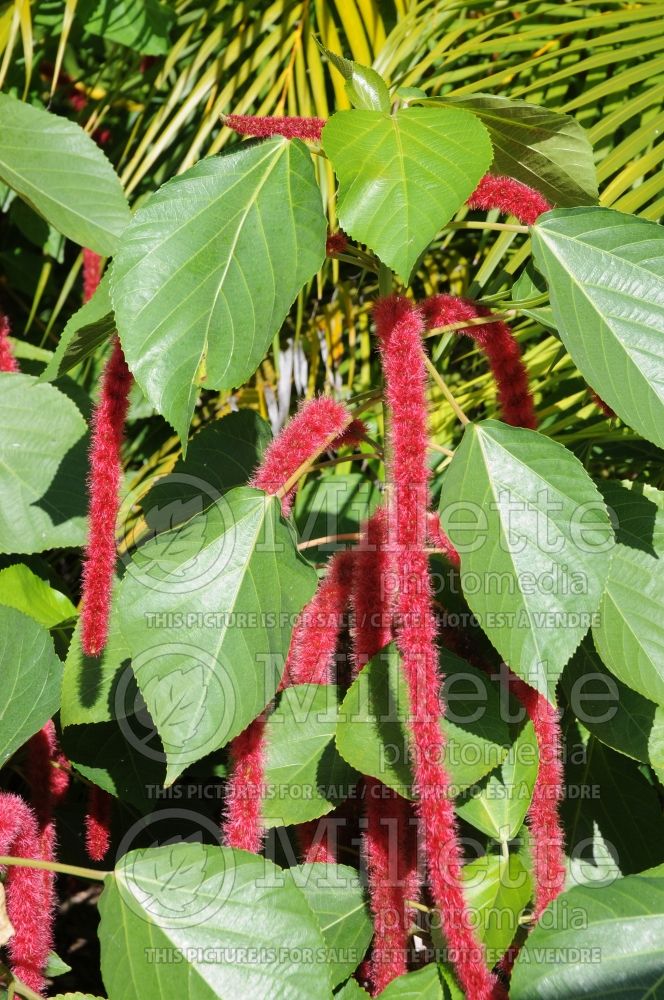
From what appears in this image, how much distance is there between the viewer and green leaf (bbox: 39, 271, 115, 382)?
977 millimetres

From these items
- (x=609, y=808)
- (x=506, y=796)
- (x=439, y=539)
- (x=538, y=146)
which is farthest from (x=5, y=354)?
(x=609, y=808)

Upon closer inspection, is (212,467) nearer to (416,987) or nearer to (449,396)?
(449,396)

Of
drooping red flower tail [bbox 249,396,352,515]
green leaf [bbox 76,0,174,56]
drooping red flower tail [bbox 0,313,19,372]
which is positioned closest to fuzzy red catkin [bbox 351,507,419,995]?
drooping red flower tail [bbox 249,396,352,515]

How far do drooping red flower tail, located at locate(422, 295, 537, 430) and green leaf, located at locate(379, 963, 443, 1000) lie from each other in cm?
53

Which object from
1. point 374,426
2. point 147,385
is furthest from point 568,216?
point 374,426

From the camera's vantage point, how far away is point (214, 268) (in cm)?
88

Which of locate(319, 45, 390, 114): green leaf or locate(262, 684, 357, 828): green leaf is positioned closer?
locate(319, 45, 390, 114): green leaf

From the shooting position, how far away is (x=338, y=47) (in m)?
Answer: 1.83

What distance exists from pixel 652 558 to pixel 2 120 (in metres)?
0.98

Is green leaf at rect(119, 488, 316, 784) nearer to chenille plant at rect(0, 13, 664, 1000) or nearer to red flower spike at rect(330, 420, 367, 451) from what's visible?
chenille plant at rect(0, 13, 664, 1000)

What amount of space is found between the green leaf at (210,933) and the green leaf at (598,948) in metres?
0.18

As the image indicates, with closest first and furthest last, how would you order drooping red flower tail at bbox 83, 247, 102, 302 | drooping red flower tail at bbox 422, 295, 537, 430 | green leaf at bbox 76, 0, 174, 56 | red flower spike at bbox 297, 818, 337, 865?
1. drooping red flower tail at bbox 422, 295, 537, 430
2. red flower spike at bbox 297, 818, 337, 865
3. drooping red flower tail at bbox 83, 247, 102, 302
4. green leaf at bbox 76, 0, 174, 56

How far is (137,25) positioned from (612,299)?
4.25ft

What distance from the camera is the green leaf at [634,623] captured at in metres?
0.96
